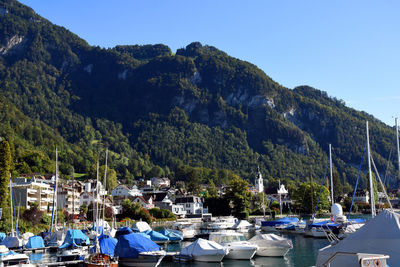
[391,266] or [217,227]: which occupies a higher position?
[391,266]

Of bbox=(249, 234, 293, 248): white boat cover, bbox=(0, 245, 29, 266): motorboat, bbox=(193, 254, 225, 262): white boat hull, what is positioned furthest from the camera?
bbox=(249, 234, 293, 248): white boat cover

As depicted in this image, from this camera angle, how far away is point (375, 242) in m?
19.5

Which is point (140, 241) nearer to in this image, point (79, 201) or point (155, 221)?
point (155, 221)

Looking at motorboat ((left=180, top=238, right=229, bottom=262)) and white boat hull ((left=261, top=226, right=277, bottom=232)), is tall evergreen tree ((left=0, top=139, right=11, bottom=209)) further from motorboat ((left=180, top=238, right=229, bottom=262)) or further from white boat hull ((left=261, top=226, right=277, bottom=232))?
white boat hull ((left=261, top=226, right=277, bottom=232))

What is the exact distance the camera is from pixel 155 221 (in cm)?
11200

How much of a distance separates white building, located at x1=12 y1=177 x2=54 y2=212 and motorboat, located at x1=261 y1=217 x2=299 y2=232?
160ft

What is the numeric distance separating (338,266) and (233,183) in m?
109

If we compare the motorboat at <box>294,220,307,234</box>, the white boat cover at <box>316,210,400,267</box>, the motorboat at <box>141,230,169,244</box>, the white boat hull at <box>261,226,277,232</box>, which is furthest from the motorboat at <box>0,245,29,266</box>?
the white boat hull at <box>261,226,277,232</box>

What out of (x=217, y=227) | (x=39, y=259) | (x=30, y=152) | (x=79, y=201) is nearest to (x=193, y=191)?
(x=79, y=201)

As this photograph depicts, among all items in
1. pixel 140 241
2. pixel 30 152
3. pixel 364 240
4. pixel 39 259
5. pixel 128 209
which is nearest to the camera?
pixel 364 240

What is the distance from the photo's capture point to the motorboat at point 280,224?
7988 cm

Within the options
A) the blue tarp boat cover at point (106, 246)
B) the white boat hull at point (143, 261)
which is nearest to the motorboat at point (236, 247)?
the white boat hull at point (143, 261)

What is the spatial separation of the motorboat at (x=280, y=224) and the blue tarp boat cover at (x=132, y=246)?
151 ft

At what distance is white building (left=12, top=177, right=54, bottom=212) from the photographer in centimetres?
9819
